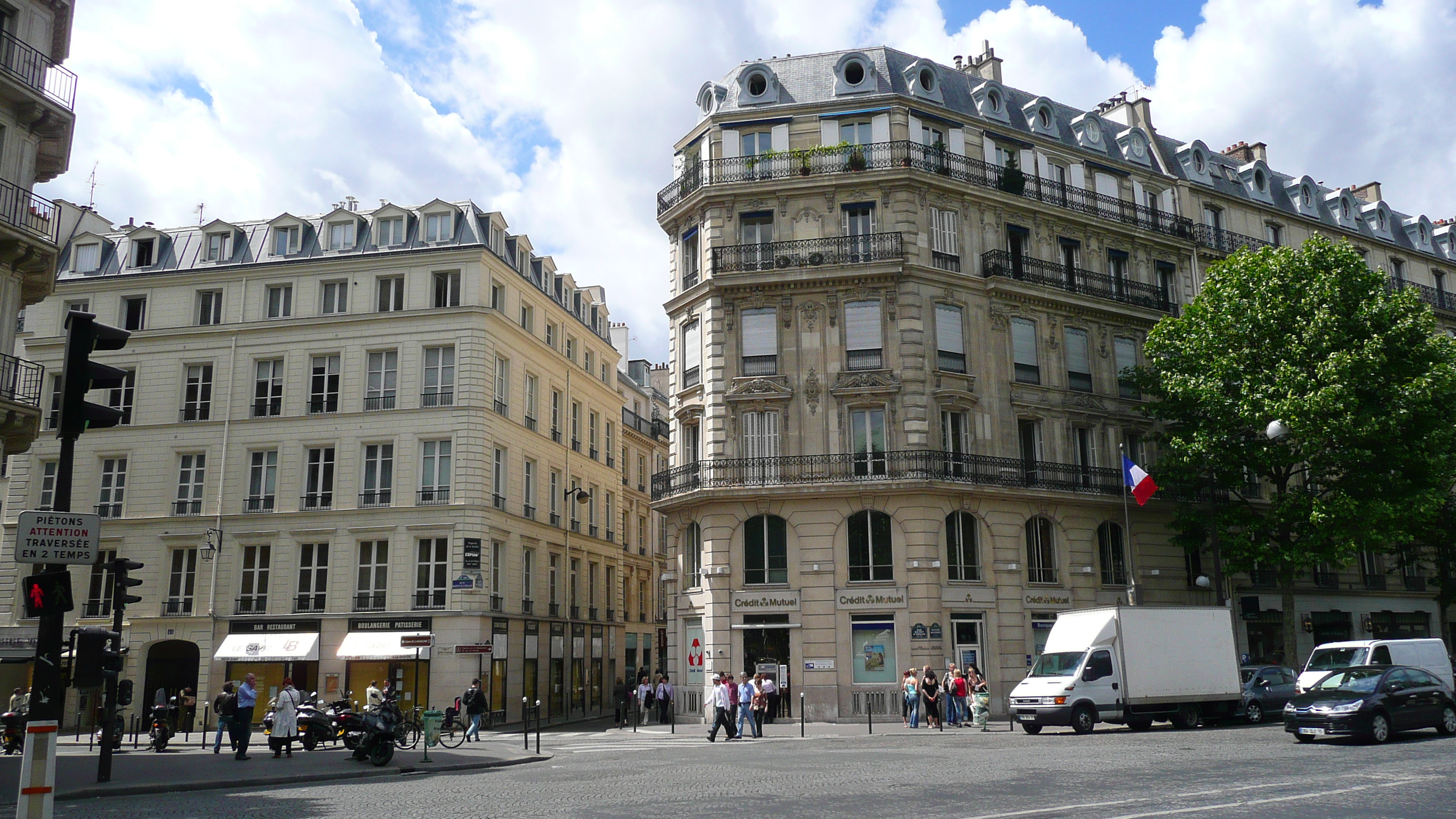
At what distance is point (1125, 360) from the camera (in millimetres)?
39312

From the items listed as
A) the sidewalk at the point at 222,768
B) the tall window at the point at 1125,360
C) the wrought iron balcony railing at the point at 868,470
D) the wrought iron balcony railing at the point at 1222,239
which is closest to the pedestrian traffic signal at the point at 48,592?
the sidewalk at the point at 222,768

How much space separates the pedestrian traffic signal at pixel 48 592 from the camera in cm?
998

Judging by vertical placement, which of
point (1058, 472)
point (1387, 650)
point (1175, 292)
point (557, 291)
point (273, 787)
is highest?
point (557, 291)

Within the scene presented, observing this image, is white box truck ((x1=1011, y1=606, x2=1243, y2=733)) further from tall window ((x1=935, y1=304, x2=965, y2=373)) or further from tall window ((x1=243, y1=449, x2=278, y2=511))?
tall window ((x1=243, y1=449, x2=278, y2=511))

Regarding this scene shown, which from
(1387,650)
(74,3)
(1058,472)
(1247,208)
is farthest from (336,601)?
(1247,208)

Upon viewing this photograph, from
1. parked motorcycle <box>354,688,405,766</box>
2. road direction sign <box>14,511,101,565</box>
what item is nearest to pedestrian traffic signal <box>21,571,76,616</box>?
road direction sign <box>14,511,101,565</box>

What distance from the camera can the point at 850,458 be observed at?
110 ft

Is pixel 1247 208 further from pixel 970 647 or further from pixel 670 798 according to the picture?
pixel 670 798

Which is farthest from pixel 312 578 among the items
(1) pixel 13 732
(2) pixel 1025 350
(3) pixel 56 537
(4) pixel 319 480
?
(3) pixel 56 537

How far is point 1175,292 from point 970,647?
17.4 metres

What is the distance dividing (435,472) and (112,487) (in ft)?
42.5

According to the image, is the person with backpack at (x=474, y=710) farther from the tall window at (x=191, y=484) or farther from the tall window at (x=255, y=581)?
the tall window at (x=191, y=484)

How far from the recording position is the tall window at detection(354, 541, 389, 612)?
1545 inches

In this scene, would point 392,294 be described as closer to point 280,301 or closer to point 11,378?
point 280,301
